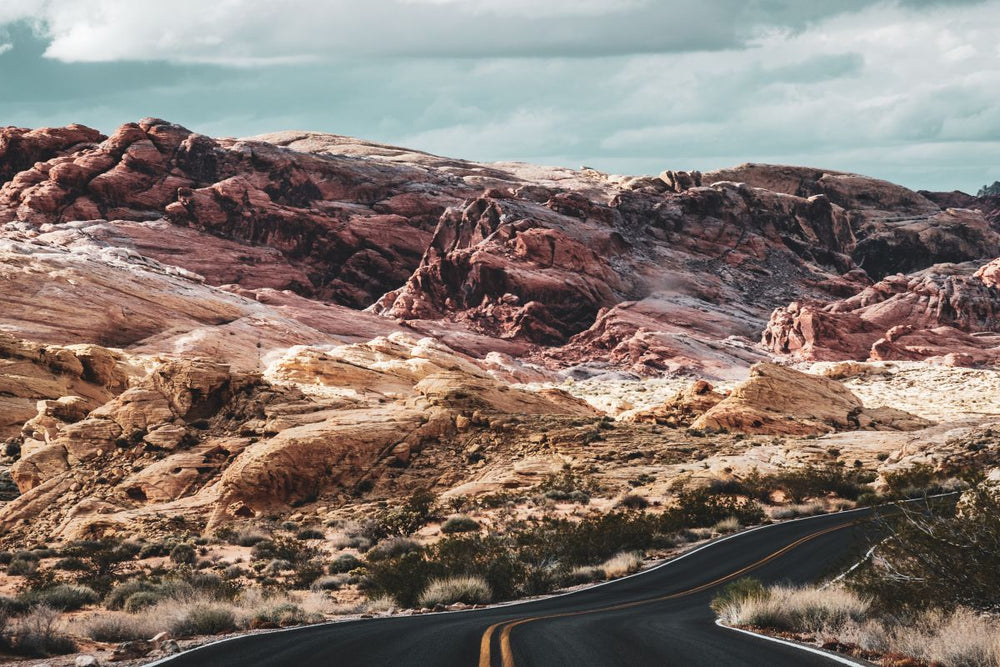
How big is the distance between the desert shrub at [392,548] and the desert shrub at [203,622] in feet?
30.4

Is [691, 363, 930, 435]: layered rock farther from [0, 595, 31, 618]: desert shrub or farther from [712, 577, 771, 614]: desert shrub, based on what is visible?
[0, 595, 31, 618]: desert shrub

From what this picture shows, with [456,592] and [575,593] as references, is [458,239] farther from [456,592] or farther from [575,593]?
[456,592]

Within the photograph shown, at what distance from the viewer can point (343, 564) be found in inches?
808

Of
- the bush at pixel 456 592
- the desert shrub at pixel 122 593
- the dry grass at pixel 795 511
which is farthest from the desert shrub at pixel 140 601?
the dry grass at pixel 795 511

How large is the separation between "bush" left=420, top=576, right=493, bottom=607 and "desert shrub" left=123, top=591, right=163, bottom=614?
5.14m

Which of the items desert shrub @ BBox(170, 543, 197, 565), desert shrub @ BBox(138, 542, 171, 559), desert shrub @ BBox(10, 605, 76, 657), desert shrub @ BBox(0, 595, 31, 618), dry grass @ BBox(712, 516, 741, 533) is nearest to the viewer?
desert shrub @ BBox(10, 605, 76, 657)

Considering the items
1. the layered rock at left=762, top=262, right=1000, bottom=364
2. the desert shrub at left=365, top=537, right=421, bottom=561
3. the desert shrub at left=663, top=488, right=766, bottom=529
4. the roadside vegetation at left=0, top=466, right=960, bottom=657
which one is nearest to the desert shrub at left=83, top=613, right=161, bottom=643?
the roadside vegetation at left=0, top=466, right=960, bottom=657

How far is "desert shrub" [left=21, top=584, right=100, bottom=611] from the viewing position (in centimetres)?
1419

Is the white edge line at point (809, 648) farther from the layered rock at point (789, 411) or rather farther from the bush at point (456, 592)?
the layered rock at point (789, 411)

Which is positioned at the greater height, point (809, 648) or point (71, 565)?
point (809, 648)

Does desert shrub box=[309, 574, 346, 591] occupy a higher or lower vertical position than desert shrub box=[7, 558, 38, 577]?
higher

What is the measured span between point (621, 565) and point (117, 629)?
11861mm

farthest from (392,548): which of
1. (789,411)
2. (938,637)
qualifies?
(789,411)

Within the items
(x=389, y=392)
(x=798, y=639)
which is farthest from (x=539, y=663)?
(x=389, y=392)
